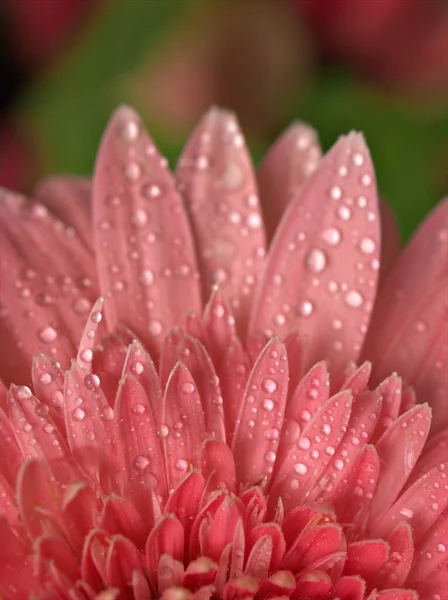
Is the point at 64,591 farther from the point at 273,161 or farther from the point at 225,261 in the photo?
the point at 273,161

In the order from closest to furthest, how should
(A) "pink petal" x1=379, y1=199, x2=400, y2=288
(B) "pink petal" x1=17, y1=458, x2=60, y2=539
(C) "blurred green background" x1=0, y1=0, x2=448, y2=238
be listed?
(B) "pink petal" x1=17, y1=458, x2=60, y2=539
(A) "pink petal" x1=379, y1=199, x2=400, y2=288
(C) "blurred green background" x1=0, y1=0, x2=448, y2=238

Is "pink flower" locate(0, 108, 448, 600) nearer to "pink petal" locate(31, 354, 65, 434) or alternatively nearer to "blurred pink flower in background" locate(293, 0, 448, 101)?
"pink petal" locate(31, 354, 65, 434)

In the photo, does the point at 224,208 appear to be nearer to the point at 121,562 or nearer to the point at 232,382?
the point at 232,382

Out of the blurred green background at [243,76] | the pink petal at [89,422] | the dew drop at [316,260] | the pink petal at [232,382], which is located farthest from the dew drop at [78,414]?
the blurred green background at [243,76]

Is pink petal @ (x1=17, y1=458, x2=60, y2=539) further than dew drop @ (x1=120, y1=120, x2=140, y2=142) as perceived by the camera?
No

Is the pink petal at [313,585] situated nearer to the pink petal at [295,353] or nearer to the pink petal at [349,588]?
the pink petal at [349,588]

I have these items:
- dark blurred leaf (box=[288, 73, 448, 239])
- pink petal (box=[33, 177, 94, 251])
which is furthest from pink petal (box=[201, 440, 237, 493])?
dark blurred leaf (box=[288, 73, 448, 239])
